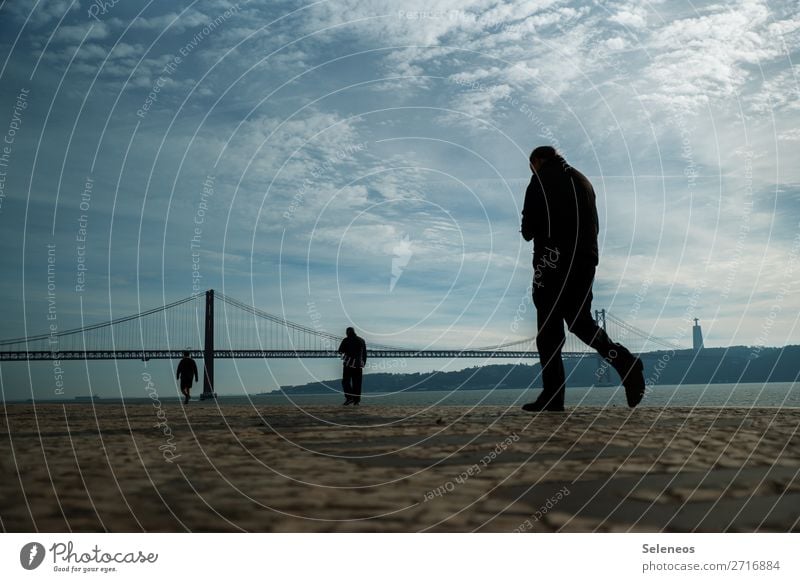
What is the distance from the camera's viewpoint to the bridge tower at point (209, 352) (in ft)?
118

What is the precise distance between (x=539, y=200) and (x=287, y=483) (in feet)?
13.5

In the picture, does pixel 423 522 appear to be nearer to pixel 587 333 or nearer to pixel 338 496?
pixel 338 496

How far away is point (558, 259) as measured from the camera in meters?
5.74

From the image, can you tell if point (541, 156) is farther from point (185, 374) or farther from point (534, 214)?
point (185, 374)

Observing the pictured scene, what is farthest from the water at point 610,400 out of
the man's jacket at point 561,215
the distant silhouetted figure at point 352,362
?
the man's jacket at point 561,215

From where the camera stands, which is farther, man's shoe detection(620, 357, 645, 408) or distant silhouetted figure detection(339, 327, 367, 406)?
distant silhouetted figure detection(339, 327, 367, 406)

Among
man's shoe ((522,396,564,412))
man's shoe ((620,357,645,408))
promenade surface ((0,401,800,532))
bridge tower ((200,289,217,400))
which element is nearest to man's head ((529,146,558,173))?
man's shoe ((620,357,645,408))

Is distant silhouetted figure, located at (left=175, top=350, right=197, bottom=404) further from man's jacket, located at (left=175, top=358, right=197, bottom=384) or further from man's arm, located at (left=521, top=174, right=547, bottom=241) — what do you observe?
man's arm, located at (left=521, top=174, right=547, bottom=241)

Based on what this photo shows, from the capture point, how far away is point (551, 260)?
5.76m

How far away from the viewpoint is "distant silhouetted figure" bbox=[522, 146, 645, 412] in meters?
5.68

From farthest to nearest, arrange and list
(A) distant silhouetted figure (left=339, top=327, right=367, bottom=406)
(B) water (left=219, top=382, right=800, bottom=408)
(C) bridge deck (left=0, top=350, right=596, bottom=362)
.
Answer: (C) bridge deck (left=0, top=350, right=596, bottom=362) < (B) water (left=219, top=382, right=800, bottom=408) < (A) distant silhouetted figure (left=339, top=327, right=367, bottom=406)

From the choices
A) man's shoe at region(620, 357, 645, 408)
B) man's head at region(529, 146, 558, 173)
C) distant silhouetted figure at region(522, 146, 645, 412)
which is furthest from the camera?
man's head at region(529, 146, 558, 173)

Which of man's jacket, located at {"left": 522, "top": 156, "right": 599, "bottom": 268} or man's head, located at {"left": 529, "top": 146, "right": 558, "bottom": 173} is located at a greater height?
man's head, located at {"left": 529, "top": 146, "right": 558, "bottom": 173}
